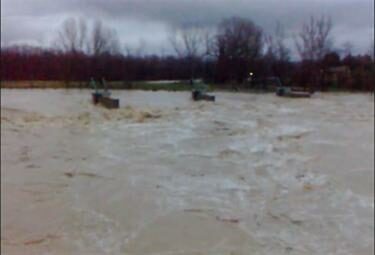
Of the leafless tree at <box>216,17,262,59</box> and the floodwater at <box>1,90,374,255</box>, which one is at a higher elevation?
the leafless tree at <box>216,17,262,59</box>

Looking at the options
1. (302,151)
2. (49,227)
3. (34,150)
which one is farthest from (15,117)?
(49,227)

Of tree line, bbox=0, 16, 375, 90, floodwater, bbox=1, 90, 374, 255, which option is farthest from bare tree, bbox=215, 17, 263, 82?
floodwater, bbox=1, 90, 374, 255

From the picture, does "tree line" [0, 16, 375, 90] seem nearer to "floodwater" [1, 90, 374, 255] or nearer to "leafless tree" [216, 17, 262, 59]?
"leafless tree" [216, 17, 262, 59]

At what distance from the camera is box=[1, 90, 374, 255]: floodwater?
4.73ft

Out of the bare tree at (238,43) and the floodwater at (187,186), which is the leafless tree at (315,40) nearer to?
the bare tree at (238,43)

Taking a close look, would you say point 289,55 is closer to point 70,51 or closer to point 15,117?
point 70,51

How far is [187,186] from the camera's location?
2.39 metres

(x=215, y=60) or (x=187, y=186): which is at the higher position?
(x=215, y=60)

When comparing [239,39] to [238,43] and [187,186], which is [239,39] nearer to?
[238,43]

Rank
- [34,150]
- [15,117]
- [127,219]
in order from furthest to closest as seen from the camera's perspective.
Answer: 1. [15,117]
2. [34,150]
3. [127,219]

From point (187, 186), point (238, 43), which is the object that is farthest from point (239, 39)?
point (187, 186)

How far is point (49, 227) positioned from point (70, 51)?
3.56ft

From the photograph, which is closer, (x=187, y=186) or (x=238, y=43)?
(x=238, y=43)

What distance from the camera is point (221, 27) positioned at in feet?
2.13
